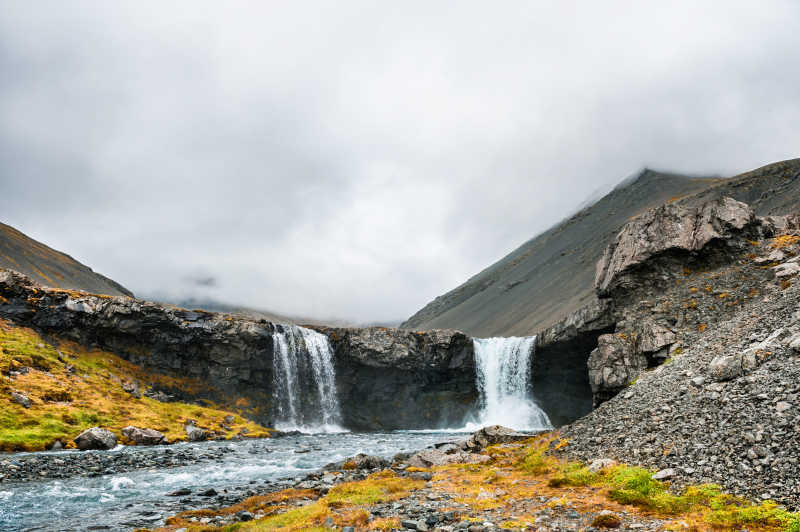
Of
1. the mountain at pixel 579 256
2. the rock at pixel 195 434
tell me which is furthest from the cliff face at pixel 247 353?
the mountain at pixel 579 256

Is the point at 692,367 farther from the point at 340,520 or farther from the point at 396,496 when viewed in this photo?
the point at 340,520

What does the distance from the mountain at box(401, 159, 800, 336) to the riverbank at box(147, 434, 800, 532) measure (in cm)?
9177

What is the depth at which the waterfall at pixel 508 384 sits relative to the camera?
252 ft

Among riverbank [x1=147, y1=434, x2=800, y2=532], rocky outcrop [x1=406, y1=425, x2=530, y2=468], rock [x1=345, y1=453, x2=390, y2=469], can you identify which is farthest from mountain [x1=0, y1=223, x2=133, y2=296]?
riverbank [x1=147, y1=434, x2=800, y2=532]

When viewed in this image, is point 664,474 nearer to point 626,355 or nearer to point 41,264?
point 626,355

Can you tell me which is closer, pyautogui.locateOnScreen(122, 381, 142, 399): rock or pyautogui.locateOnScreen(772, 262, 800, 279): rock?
pyautogui.locateOnScreen(772, 262, 800, 279): rock

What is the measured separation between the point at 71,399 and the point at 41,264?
3465 inches

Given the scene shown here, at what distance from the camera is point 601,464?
17.9 metres

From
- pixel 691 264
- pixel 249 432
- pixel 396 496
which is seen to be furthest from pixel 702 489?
pixel 249 432

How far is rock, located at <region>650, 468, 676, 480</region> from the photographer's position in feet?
47.2

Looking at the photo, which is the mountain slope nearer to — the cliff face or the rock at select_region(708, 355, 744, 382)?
the cliff face

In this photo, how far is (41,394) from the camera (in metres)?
47.5

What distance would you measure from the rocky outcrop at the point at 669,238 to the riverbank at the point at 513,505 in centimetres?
3222

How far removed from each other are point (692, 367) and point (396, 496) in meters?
17.1
